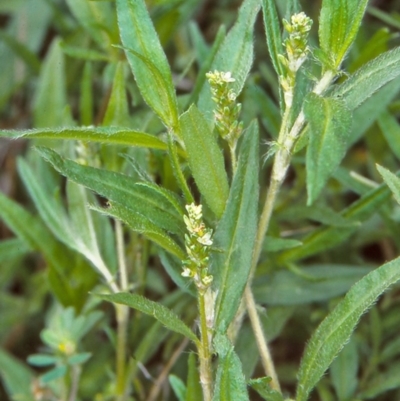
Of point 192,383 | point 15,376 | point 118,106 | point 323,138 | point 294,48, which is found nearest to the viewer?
point 323,138

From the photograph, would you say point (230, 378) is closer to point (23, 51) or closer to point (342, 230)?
point (342, 230)

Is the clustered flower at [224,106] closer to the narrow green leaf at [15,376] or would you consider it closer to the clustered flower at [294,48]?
the clustered flower at [294,48]

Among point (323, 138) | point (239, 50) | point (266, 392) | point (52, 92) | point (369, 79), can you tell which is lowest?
point (266, 392)

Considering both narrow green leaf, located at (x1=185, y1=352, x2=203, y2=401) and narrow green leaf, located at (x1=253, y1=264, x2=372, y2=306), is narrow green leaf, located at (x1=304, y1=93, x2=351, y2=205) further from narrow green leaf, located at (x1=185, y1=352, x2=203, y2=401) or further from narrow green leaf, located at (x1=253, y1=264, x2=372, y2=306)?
narrow green leaf, located at (x1=253, y1=264, x2=372, y2=306)

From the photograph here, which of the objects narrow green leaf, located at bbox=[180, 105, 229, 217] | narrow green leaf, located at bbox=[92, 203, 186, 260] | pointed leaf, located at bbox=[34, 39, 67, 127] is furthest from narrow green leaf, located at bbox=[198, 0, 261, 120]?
pointed leaf, located at bbox=[34, 39, 67, 127]

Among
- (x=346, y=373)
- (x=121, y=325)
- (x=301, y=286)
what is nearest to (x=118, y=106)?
(x=121, y=325)

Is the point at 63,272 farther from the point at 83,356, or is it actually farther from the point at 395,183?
the point at 395,183

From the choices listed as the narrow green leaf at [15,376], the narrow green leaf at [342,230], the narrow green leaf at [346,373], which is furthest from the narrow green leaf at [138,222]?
the narrow green leaf at [15,376]
